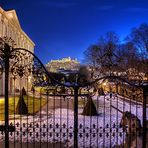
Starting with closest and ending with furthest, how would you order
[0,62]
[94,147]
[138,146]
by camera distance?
1. [0,62]
2. [138,146]
3. [94,147]

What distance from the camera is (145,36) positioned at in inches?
2120

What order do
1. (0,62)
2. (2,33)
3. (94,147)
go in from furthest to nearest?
(2,33), (94,147), (0,62)

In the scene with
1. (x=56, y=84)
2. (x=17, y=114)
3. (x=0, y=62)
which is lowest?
(x=17, y=114)

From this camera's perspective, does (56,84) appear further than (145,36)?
No

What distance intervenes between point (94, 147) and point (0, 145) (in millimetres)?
2865

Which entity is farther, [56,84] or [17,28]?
[17,28]

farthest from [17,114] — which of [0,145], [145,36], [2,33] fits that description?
[145,36]

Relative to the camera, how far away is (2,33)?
4362 cm

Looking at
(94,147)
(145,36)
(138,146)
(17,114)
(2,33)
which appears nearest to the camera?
(138,146)

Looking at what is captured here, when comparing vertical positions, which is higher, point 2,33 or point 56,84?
point 2,33

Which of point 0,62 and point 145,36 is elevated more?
point 145,36

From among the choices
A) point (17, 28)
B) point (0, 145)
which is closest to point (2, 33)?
point (17, 28)

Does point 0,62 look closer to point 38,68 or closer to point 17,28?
point 38,68

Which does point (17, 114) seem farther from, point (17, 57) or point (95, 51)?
point (95, 51)
